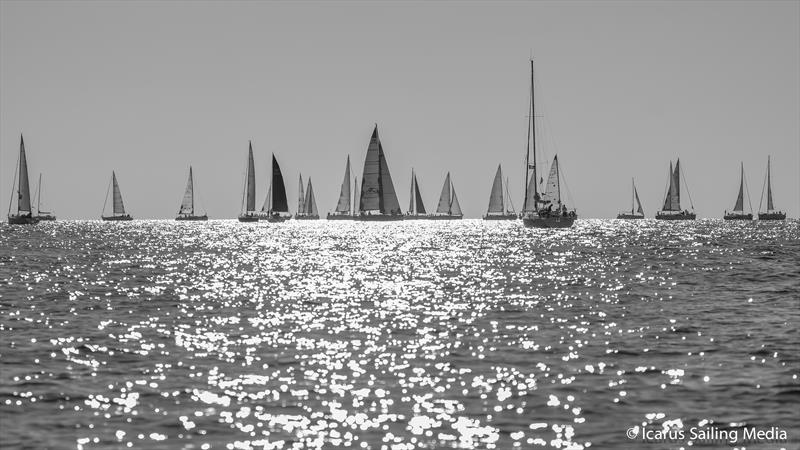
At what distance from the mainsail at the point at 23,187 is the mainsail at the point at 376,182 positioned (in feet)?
197

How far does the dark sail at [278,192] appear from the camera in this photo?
190712mm

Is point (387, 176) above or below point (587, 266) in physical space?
above

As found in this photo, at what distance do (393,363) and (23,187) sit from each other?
162 m

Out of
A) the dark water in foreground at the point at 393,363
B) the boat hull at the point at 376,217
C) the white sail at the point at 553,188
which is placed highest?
the white sail at the point at 553,188

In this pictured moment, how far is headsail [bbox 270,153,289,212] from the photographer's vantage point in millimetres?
190700

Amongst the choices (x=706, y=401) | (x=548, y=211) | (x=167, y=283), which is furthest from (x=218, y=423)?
(x=548, y=211)

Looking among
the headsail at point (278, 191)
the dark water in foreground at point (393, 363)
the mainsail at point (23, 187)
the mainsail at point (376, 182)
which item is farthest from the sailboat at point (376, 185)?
the dark water in foreground at point (393, 363)

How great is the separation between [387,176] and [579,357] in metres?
132

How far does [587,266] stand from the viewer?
65.2m

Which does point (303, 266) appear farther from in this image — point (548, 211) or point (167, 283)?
point (548, 211)

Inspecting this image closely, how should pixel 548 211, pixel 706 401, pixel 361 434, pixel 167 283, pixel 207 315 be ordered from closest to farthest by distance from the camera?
1. pixel 361 434
2. pixel 706 401
3. pixel 207 315
4. pixel 167 283
5. pixel 548 211

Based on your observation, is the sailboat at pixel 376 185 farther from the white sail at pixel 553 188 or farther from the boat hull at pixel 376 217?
the white sail at pixel 553 188

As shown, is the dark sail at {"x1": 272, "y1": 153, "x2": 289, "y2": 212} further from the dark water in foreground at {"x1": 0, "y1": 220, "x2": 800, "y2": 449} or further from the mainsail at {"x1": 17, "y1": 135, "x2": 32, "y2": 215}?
the dark water in foreground at {"x1": 0, "y1": 220, "x2": 800, "y2": 449}

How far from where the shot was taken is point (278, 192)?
19425cm
